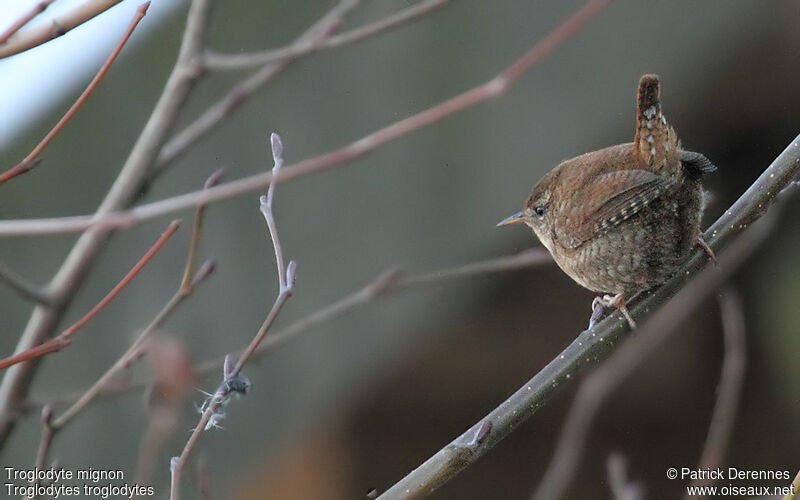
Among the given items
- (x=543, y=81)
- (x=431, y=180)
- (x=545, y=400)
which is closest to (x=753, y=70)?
(x=543, y=81)

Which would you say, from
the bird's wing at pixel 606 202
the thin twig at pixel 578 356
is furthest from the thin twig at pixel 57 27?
the bird's wing at pixel 606 202

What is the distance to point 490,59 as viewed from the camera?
3.08m

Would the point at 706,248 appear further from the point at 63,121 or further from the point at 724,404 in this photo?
the point at 63,121

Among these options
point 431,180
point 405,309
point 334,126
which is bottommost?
point 405,309

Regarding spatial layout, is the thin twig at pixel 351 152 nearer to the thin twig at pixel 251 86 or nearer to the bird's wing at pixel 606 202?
the thin twig at pixel 251 86

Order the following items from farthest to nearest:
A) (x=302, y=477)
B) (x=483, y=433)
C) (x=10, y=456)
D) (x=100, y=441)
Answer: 1. (x=302, y=477)
2. (x=100, y=441)
3. (x=10, y=456)
4. (x=483, y=433)

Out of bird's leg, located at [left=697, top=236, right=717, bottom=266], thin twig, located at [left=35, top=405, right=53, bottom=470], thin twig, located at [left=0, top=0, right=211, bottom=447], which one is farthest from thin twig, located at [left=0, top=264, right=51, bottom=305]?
bird's leg, located at [left=697, top=236, right=717, bottom=266]

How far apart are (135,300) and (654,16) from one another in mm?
1942

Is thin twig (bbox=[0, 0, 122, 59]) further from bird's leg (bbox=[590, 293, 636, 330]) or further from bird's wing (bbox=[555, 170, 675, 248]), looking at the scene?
bird's wing (bbox=[555, 170, 675, 248])

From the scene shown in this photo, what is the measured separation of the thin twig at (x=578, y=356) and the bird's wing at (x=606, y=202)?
0.15 m

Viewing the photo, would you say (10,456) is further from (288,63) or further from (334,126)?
(288,63)

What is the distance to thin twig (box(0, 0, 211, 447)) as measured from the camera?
4.52 feet

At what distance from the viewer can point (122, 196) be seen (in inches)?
56.7

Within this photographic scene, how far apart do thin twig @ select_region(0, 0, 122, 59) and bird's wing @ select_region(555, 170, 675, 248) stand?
46.2 inches
